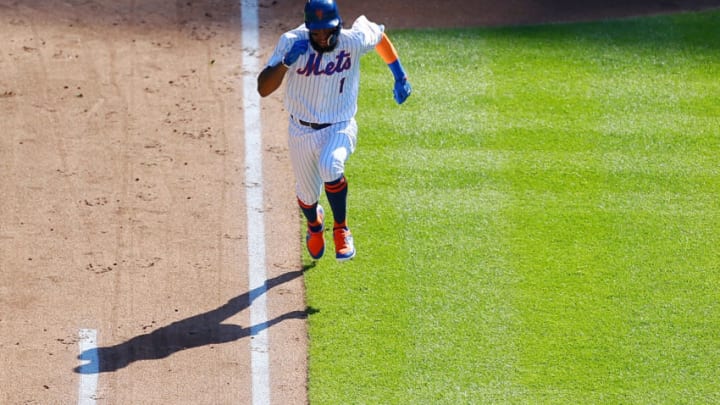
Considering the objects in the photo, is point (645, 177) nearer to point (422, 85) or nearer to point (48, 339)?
point (422, 85)

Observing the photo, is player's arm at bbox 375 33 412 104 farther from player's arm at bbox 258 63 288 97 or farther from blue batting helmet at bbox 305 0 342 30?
player's arm at bbox 258 63 288 97

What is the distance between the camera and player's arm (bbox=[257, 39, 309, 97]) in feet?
24.1

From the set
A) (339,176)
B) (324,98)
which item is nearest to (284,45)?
(324,98)

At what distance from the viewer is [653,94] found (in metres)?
10.4

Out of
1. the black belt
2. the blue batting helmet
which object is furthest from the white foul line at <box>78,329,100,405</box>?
the blue batting helmet

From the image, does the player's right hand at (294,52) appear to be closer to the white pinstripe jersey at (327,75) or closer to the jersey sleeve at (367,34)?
the white pinstripe jersey at (327,75)

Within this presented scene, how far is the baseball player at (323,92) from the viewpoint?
7422 mm

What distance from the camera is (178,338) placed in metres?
7.73

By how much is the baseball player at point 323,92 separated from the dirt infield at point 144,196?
29.2 inches

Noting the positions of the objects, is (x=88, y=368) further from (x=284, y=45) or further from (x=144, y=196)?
(x=284, y=45)

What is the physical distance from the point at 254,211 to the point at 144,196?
0.90 m

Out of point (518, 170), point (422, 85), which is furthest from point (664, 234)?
point (422, 85)

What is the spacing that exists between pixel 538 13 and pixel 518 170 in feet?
9.52

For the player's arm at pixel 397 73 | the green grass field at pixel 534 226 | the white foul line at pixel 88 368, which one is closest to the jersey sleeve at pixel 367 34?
the player's arm at pixel 397 73
